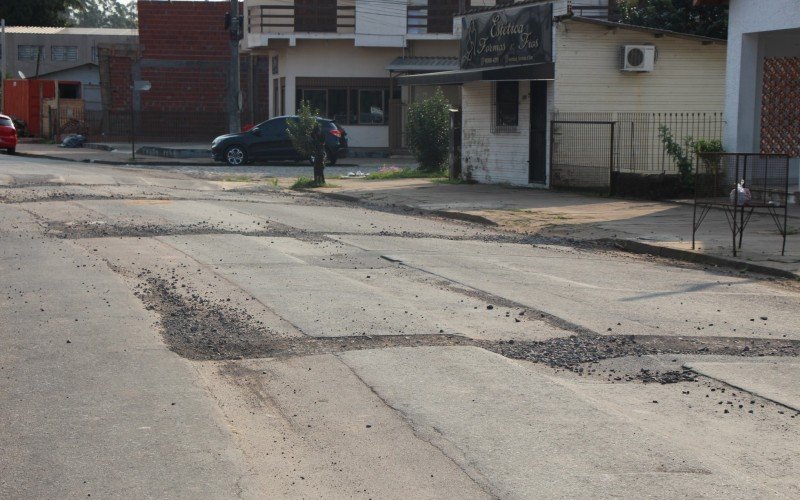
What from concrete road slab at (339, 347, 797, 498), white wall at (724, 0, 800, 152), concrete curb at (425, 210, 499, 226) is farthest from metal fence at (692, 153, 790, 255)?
concrete road slab at (339, 347, 797, 498)

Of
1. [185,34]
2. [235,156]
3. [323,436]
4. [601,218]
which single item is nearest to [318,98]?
[235,156]

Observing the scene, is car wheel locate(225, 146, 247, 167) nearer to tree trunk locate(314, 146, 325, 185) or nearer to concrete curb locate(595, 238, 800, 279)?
tree trunk locate(314, 146, 325, 185)

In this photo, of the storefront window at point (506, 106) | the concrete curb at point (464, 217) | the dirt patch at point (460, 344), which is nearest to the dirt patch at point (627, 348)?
the dirt patch at point (460, 344)

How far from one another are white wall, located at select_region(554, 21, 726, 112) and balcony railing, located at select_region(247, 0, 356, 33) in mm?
19331

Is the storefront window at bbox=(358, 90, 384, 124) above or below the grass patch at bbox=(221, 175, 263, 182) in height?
above

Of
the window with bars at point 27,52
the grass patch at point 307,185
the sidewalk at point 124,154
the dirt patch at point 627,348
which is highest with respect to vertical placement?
the window with bars at point 27,52

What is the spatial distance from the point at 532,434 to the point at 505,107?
20859 millimetres

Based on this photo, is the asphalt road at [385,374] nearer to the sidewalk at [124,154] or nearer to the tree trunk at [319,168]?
the tree trunk at [319,168]

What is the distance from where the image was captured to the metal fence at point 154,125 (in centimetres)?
5088

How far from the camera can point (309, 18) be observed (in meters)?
43.3

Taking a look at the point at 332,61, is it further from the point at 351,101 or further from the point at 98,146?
the point at 98,146

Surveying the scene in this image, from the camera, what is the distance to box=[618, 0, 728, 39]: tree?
110 ft

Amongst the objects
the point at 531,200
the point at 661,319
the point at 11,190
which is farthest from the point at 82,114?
the point at 661,319

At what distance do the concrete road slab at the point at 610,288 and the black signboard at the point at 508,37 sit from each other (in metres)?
10.9
